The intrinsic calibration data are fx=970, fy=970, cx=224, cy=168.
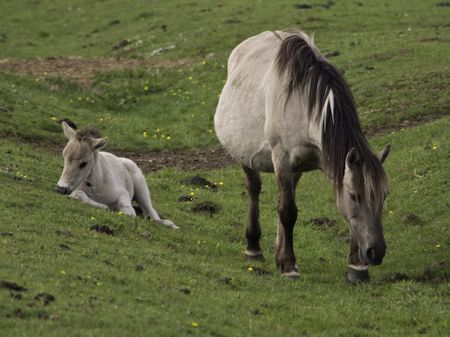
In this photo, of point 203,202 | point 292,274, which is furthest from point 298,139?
point 203,202

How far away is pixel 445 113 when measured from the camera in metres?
22.0

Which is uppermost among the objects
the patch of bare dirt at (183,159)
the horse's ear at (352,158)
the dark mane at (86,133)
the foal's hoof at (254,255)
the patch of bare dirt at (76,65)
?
the horse's ear at (352,158)

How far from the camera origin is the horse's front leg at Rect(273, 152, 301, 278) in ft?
40.9

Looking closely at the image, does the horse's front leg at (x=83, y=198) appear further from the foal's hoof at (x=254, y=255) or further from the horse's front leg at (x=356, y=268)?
the horse's front leg at (x=356, y=268)

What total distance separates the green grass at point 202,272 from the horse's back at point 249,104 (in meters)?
1.51

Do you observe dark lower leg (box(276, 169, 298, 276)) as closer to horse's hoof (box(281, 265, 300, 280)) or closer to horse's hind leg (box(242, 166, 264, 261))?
horse's hoof (box(281, 265, 300, 280))

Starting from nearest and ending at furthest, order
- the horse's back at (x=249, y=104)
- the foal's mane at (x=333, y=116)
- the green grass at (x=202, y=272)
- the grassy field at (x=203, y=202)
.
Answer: the green grass at (x=202, y=272) < the grassy field at (x=203, y=202) < the foal's mane at (x=333, y=116) < the horse's back at (x=249, y=104)

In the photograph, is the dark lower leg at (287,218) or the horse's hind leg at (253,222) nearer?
the dark lower leg at (287,218)

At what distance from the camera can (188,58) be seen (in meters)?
31.4

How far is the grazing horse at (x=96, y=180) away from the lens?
14859mm

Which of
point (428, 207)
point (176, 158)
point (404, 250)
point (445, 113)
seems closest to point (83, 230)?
point (404, 250)

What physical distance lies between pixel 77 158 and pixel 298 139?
414 centimetres

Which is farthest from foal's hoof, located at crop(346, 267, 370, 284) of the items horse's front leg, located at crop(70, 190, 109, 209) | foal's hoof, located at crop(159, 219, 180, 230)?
horse's front leg, located at crop(70, 190, 109, 209)

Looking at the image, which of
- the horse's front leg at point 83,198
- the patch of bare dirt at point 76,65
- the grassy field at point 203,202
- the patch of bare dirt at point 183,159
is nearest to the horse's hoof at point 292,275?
the grassy field at point 203,202
